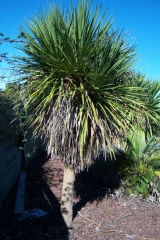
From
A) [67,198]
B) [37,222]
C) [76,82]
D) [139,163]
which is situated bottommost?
[37,222]

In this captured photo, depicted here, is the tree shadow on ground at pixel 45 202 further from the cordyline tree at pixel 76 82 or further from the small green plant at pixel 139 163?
the small green plant at pixel 139 163

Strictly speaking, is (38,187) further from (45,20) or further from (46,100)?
(45,20)

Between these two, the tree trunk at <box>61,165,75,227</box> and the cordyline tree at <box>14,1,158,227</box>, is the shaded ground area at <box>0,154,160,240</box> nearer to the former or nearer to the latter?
the tree trunk at <box>61,165,75,227</box>

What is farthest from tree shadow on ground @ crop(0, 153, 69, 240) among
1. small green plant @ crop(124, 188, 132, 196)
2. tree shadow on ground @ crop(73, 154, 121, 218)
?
small green plant @ crop(124, 188, 132, 196)

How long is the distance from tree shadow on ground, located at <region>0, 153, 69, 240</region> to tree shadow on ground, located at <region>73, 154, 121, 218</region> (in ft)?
2.66

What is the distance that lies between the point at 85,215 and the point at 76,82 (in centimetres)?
266

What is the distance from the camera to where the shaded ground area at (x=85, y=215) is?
4352 mm

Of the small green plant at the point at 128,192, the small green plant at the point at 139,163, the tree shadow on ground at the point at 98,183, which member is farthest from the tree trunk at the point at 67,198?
the small green plant at the point at 139,163

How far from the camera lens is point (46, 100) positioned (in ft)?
13.2

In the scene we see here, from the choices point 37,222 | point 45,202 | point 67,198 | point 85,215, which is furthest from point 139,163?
point 37,222

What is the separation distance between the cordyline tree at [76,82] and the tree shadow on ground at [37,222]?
1.10 metres

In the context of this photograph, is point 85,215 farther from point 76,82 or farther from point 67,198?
point 76,82

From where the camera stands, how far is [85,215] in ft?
17.1

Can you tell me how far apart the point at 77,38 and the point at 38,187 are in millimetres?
3930
